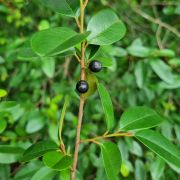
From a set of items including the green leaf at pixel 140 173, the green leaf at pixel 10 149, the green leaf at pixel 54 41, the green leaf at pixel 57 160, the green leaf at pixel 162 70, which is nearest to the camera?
the green leaf at pixel 54 41

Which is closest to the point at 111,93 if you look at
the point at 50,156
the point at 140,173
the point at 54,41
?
the point at 140,173

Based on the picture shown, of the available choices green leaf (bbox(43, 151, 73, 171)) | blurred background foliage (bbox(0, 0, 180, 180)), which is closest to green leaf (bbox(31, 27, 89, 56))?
green leaf (bbox(43, 151, 73, 171))

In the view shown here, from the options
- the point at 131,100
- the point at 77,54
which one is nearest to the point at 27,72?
the point at 131,100

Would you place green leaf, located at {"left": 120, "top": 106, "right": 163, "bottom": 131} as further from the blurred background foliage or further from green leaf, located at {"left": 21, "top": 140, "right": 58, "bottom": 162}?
the blurred background foliage

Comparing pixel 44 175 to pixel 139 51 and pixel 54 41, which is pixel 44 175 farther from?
pixel 139 51

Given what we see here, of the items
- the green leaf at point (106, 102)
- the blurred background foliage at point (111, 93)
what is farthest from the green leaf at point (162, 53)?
the green leaf at point (106, 102)

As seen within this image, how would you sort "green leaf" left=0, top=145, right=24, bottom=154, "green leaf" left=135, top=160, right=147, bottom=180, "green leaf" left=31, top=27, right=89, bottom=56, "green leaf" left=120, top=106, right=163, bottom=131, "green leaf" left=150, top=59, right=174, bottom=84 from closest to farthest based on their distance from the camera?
"green leaf" left=31, top=27, right=89, bottom=56 → "green leaf" left=120, top=106, right=163, bottom=131 → "green leaf" left=0, top=145, right=24, bottom=154 → "green leaf" left=135, top=160, right=147, bottom=180 → "green leaf" left=150, top=59, right=174, bottom=84

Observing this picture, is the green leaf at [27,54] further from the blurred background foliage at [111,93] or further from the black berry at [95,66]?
the blurred background foliage at [111,93]
